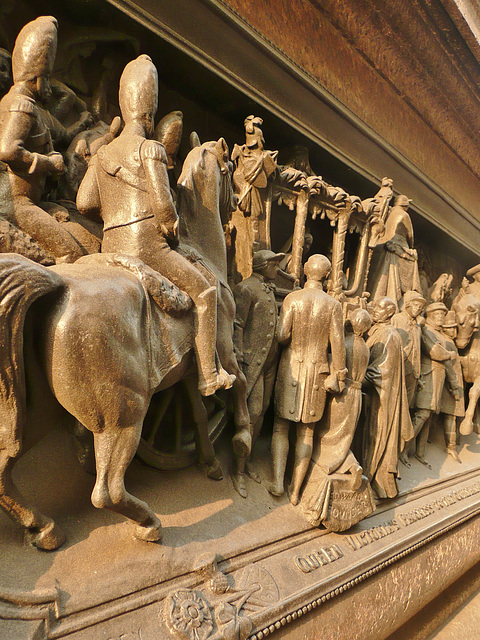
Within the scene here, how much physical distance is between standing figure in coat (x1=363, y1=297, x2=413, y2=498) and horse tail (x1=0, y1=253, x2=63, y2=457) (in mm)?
2926

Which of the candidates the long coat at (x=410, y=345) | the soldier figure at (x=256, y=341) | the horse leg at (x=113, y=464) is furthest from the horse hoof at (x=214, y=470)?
the long coat at (x=410, y=345)

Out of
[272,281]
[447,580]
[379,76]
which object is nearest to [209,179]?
[272,281]

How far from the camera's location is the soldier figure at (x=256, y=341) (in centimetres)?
314

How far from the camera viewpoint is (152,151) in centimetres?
210

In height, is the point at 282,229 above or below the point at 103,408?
above

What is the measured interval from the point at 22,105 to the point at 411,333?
442 cm

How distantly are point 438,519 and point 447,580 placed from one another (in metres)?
0.48

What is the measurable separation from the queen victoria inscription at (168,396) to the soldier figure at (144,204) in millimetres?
11

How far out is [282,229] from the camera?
16.3 ft

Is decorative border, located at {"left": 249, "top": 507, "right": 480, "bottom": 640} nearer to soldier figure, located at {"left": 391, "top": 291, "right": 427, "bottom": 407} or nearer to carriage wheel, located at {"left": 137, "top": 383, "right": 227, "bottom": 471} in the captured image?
carriage wheel, located at {"left": 137, "top": 383, "right": 227, "bottom": 471}

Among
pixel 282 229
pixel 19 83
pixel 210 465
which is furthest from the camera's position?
pixel 282 229

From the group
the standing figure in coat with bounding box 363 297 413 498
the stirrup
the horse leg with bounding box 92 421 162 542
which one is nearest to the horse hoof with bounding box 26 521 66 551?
the horse leg with bounding box 92 421 162 542

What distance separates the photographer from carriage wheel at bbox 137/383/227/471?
2646mm

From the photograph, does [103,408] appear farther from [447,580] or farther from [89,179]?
[447,580]
